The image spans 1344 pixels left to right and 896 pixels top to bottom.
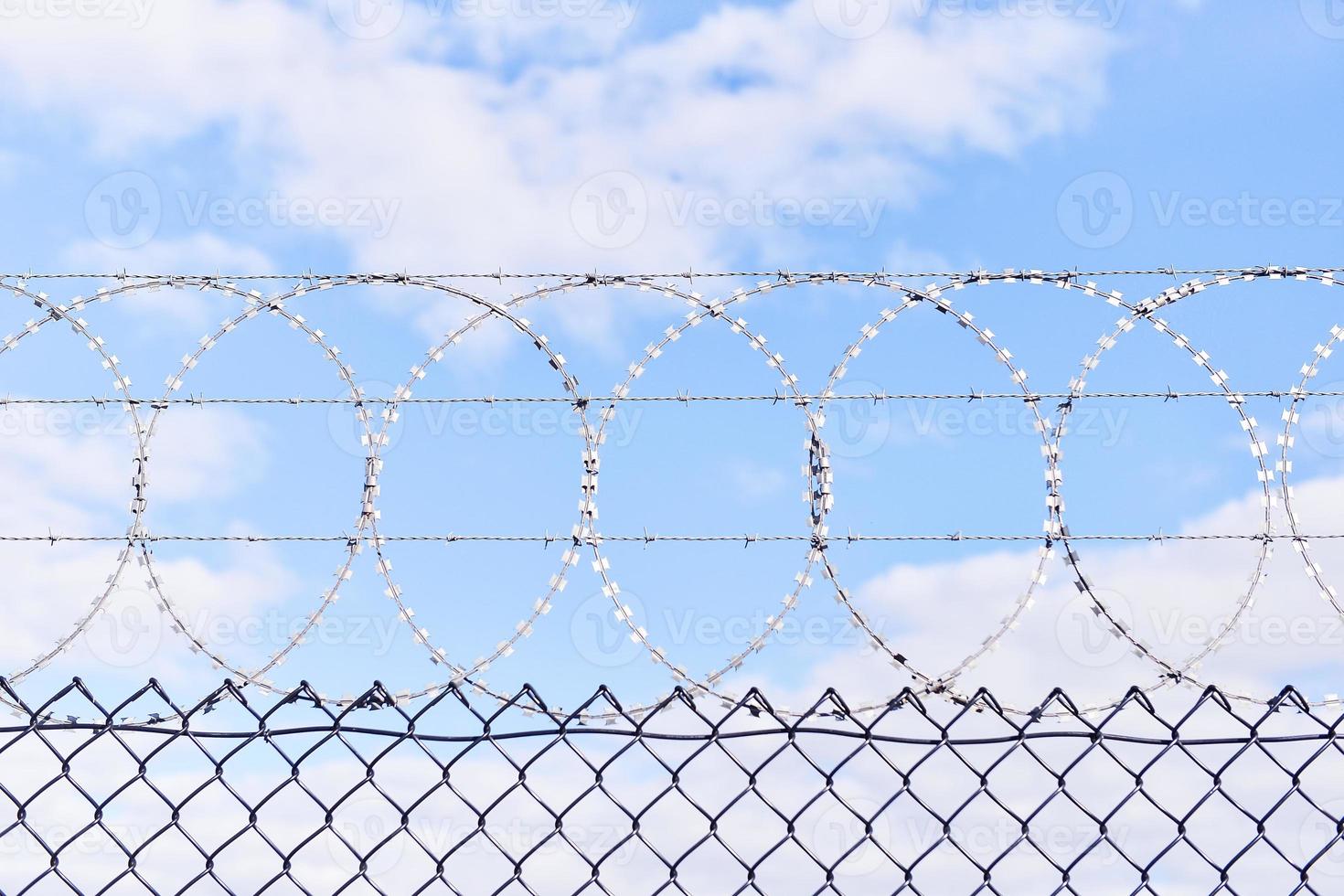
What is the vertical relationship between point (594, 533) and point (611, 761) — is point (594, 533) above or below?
above

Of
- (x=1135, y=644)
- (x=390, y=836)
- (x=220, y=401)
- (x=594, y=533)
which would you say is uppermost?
(x=220, y=401)

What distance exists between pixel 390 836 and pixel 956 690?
5045 millimetres

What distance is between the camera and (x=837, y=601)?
24.5 ft

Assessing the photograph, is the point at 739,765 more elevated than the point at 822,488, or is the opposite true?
the point at 822,488

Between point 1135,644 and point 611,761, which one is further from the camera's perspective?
point 1135,644

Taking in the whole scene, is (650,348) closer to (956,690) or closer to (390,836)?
(956,690)

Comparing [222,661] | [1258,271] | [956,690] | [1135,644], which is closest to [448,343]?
[222,661]

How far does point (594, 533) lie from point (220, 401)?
8.08ft

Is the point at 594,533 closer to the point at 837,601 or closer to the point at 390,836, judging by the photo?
the point at 837,601

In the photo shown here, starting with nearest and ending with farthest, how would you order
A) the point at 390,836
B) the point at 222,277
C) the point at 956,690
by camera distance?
1. the point at 390,836
2. the point at 956,690
3. the point at 222,277

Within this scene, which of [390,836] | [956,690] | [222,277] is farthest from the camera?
[222,277]

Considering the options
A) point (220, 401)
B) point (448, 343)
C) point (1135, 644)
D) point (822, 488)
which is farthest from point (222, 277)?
point (1135, 644)

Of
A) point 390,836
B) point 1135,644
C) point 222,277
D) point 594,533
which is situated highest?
point 222,277

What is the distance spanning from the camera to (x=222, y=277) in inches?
323
